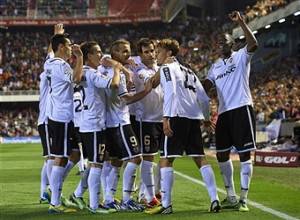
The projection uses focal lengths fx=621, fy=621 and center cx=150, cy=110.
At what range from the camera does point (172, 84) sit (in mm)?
7879

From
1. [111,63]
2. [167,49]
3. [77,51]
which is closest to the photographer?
[77,51]

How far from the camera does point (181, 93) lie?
8125mm

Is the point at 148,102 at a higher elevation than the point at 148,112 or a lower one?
higher

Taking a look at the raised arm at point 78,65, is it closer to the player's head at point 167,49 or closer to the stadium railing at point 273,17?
the player's head at point 167,49

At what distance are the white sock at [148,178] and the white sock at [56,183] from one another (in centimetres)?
118

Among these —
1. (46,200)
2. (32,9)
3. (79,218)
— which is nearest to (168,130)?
(79,218)

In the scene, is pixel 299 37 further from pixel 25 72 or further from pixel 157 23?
pixel 25 72

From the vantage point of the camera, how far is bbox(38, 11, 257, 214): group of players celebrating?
793 cm

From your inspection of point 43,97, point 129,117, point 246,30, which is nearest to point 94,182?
point 129,117

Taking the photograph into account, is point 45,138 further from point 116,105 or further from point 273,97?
point 273,97

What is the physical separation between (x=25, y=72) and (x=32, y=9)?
19.2 ft

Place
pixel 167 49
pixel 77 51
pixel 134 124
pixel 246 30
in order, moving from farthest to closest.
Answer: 1. pixel 134 124
2. pixel 167 49
3. pixel 77 51
4. pixel 246 30

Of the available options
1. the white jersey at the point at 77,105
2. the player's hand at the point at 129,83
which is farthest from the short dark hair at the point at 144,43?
the white jersey at the point at 77,105

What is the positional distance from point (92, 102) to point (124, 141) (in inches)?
26.1
